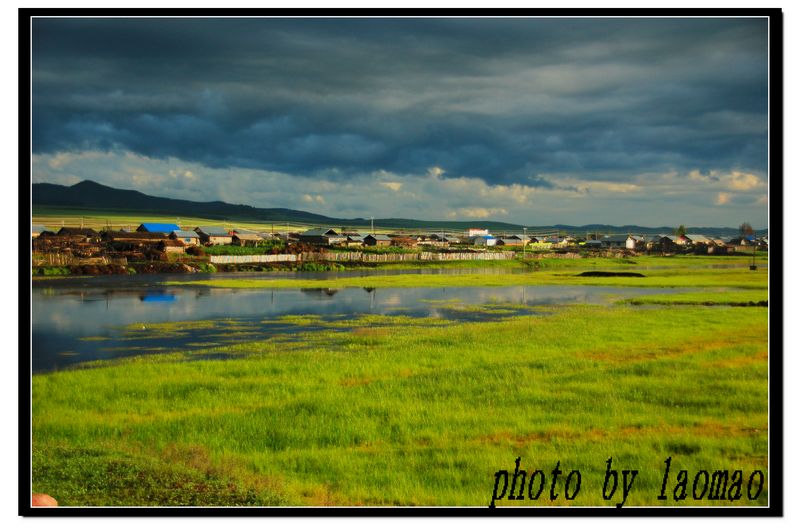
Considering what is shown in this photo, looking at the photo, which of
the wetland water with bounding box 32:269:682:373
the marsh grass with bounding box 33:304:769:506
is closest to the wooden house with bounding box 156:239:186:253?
the wetland water with bounding box 32:269:682:373

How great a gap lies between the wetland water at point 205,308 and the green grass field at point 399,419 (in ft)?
3.88

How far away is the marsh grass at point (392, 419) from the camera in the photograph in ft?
17.9

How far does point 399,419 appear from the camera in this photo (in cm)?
689

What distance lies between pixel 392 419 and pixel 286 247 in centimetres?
2774

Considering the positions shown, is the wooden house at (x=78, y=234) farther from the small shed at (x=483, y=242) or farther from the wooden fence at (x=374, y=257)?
the small shed at (x=483, y=242)

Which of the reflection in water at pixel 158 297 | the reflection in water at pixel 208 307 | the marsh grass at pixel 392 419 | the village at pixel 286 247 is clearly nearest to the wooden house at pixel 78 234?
the village at pixel 286 247

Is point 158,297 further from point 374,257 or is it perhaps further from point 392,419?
point 374,257

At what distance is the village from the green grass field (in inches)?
67.3

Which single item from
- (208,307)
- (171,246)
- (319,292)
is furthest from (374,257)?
(208,307)

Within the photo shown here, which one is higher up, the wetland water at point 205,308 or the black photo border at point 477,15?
the black photo border at point 477,15

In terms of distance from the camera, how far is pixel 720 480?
5.51m

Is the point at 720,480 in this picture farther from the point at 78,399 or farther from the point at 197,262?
the point at 197,262

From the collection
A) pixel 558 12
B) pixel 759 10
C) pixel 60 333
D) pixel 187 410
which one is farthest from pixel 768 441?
pixel 60 333

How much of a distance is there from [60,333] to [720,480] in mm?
10895
